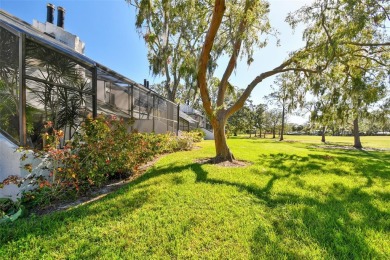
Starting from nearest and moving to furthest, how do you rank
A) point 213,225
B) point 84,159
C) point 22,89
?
1. point 213,225
2. point 22,89
3. point 84,159

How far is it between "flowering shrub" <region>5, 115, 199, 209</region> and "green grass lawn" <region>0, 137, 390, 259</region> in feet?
1.97

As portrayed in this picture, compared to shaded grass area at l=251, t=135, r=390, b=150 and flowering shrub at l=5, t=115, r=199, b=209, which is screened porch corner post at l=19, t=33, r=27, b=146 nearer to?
flowering shrub at l=5, t=115, r=199, b=209

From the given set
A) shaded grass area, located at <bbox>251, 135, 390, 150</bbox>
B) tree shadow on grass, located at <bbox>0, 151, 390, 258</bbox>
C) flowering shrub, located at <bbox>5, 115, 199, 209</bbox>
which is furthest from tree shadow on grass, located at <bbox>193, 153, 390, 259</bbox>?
shaded grass area, located at <bbox>251, 135, 390, 150</bbox>

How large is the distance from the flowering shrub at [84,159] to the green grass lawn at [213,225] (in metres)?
0.60

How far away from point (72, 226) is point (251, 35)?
25.2 ft

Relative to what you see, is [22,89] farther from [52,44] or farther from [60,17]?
[60,17]

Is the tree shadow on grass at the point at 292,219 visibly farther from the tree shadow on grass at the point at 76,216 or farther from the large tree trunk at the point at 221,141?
the large tree trunk at the point at 221,141

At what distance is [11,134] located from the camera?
12.8 feet

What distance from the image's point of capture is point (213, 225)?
2.98 metres

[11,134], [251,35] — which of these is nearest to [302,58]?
[251,35]

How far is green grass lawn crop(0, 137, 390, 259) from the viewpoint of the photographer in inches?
95.0

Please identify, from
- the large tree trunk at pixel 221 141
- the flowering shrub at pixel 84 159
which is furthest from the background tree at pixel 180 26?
the flowering shrub at pixel 84 159

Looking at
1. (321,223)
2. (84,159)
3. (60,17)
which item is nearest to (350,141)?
(321,223)

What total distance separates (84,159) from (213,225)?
296 cm
